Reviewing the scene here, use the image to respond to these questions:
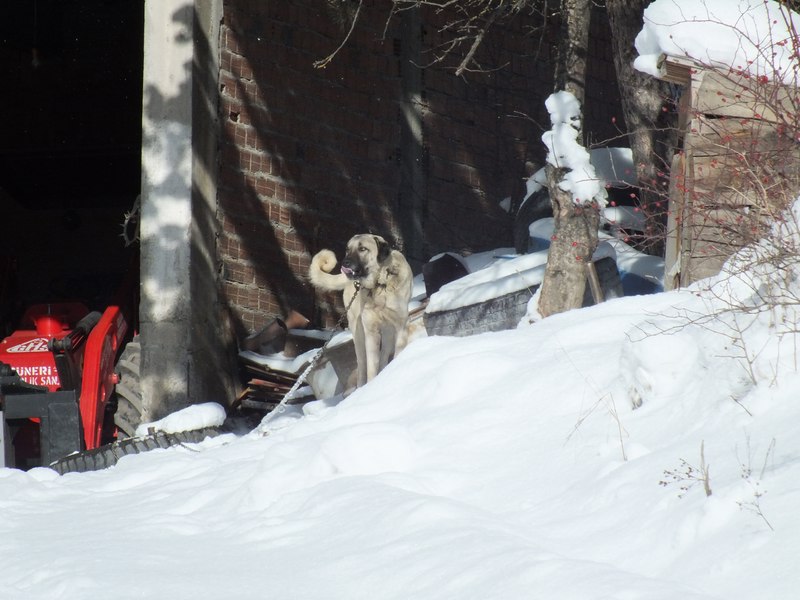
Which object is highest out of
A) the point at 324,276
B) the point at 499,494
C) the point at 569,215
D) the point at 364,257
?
the point at 569,215

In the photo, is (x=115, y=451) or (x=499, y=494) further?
(x=115, y=451)

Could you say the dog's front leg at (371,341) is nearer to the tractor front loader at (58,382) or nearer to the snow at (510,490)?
the tractor front loader at (58,382)

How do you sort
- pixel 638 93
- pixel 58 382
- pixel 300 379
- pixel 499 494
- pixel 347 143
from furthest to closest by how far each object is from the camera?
pixel 347 143, pixel 638 93, pixel 58 382, pixel 300 379, pixel 499 494

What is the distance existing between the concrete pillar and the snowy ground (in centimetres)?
295

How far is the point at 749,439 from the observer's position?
399 centimetres

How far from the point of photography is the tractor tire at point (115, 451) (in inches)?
281

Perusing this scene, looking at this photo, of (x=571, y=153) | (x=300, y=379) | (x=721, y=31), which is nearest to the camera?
(x=721, y=31)

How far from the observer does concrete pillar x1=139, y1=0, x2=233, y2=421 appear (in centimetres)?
917

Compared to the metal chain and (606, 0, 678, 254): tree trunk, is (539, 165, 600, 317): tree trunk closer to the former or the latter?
the metal chain

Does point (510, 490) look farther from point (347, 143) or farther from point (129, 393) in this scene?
point (347, 143)

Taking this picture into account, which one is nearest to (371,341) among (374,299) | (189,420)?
(374,299)

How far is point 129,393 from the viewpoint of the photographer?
9227 millimetres

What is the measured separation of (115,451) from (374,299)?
2.08 m

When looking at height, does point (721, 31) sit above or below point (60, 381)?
above
